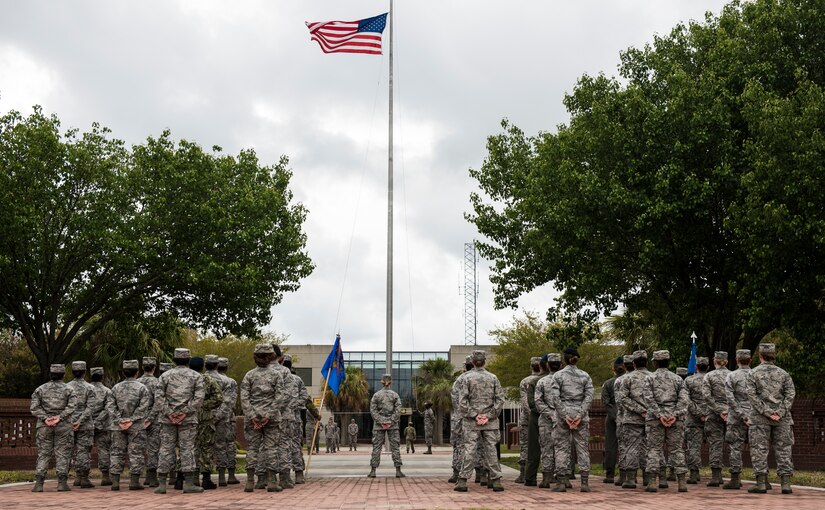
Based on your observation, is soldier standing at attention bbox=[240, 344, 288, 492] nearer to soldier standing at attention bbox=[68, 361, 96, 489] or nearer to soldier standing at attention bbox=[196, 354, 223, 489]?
soldier standing at attention bbox=[196, 354, 223, 489]

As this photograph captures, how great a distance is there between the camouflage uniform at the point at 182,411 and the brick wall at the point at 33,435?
996 cm

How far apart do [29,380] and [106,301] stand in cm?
2012

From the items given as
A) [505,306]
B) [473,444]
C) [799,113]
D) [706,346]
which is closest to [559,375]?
[473,444]

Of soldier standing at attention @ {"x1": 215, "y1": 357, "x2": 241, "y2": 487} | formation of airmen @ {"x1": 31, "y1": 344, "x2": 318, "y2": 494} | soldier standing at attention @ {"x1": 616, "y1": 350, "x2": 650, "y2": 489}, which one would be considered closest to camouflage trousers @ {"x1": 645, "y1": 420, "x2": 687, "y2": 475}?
soldier standing at attention @ {"x1": 616, "y1": 350, "x2": 650, "y2": 489}

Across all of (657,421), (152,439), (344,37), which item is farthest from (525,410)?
(344,37)

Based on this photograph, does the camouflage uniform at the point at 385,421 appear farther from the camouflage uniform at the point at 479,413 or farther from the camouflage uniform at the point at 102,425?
the camouflage uniform at the point at 102,425

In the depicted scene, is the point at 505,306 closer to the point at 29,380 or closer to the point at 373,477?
the point at 373,477

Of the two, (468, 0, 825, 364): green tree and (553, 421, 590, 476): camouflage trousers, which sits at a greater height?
(468, 0, 825, 364): green tree

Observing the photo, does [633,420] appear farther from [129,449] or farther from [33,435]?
[33,435]

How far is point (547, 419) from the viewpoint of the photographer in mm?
14430

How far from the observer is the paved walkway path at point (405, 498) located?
11.2 metres

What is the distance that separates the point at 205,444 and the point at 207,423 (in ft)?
1.09

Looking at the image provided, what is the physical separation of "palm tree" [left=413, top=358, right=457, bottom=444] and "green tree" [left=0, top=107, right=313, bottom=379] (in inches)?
1250

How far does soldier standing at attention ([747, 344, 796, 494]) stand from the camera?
13422 mm
